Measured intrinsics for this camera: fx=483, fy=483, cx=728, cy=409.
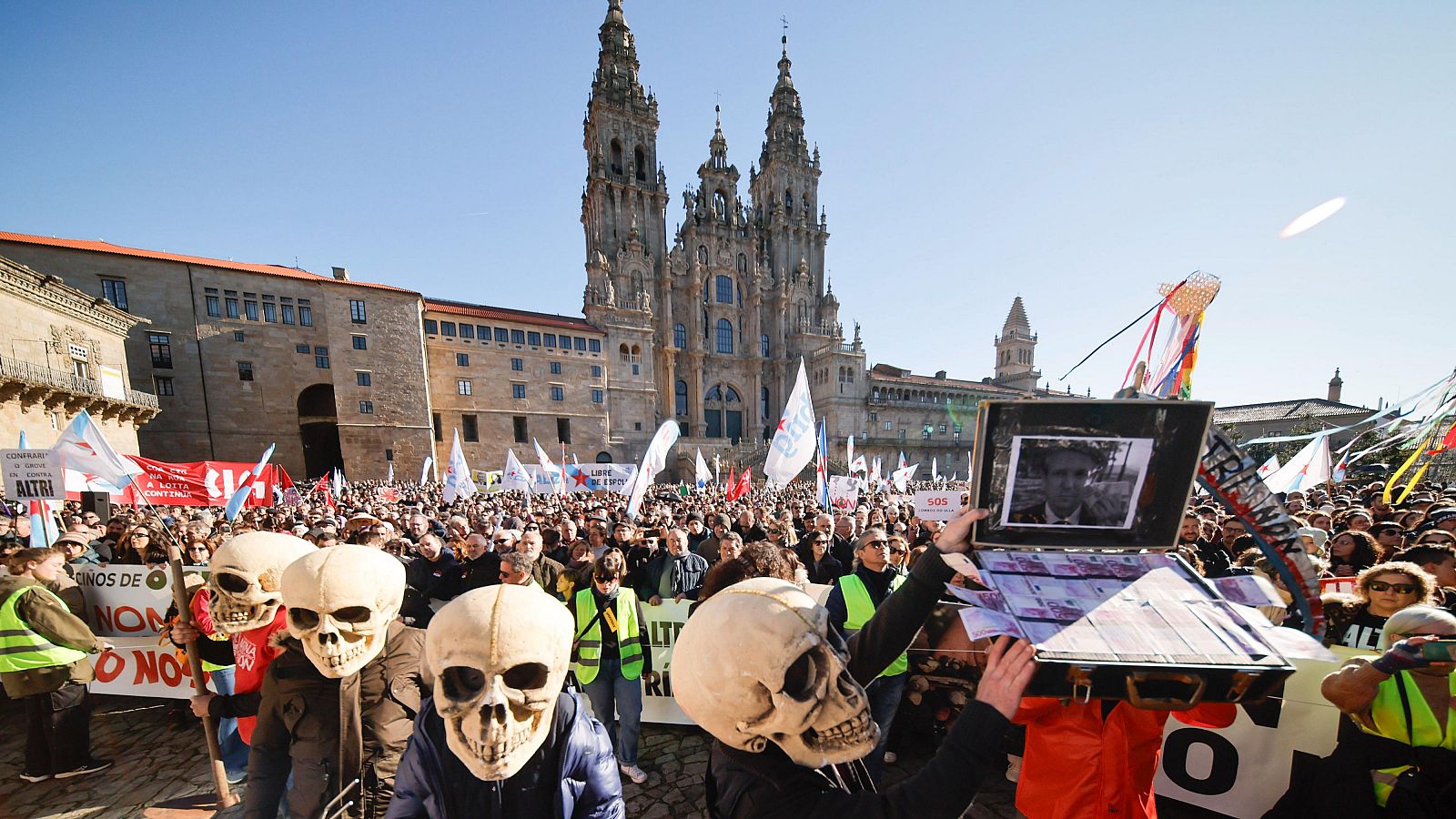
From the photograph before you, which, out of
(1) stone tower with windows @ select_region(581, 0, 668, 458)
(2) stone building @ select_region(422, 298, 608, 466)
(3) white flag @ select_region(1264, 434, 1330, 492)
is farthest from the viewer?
(1) stone tower with windows @ select_region(581, 0, 668, 458)

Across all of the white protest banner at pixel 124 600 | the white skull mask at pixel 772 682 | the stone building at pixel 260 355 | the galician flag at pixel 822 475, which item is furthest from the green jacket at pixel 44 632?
the stone building at pixel 260 355

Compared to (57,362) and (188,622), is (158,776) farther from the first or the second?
(57,362)

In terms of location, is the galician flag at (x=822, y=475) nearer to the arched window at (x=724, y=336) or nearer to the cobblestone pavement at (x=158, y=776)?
the cobblestone pavement at (x=158, y=776)

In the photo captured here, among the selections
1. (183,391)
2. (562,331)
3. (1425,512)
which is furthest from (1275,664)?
(183,391)

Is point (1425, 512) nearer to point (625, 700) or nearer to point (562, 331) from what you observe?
point (625, 700)

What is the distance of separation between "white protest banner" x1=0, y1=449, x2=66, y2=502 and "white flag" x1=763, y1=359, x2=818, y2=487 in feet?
34.0

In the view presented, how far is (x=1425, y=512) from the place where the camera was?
6.17 meters

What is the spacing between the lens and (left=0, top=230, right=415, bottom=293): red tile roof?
84.0ft

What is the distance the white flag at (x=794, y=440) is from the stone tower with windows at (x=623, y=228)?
106 feet

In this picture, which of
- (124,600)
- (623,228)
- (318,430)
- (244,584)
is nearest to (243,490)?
(124,600)

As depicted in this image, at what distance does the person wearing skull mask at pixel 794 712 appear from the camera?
4.06 ft

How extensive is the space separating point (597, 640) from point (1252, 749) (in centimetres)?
454

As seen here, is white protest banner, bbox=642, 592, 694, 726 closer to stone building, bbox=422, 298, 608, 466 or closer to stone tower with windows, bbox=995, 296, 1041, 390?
stone building, bbox=422, 298, 608, 466

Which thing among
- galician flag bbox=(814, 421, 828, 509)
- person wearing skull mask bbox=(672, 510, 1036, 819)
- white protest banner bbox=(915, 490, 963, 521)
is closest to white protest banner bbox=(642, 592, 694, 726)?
person wearing skull mask bbox=(672, 510, 1036, 819)
